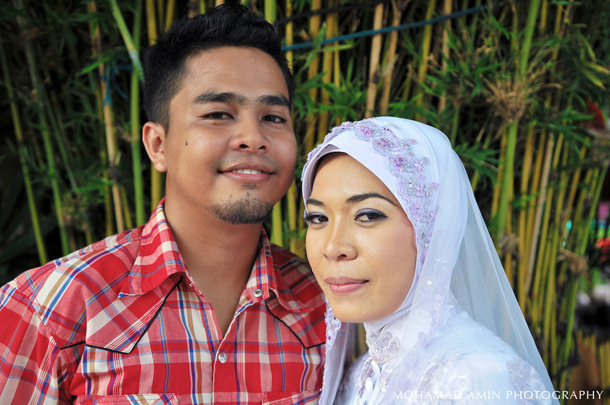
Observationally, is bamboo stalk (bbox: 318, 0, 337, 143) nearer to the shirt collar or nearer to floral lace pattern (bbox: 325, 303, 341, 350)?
the shirt collar

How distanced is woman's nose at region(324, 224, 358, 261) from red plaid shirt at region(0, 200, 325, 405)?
0.40m

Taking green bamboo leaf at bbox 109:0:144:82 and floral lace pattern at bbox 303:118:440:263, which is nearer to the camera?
floral lace pattern at bbox 303:118:440:263

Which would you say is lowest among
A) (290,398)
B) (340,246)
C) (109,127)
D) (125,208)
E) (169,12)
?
(290,398)

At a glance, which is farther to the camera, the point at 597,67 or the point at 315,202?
the point at 597,67

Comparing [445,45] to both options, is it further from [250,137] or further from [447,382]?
[447,382]

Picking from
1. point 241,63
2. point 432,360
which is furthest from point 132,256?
point 432,360

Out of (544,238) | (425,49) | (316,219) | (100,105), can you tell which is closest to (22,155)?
(100,105)

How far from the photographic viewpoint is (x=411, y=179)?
1.07 metres

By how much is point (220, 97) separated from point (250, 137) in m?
0.15

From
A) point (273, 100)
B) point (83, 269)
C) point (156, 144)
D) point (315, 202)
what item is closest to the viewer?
point (315, 202)

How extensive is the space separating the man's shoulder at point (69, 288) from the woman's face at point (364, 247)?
62 centimetres

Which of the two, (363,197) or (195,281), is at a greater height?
(363,197)

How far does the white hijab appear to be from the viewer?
1.06m

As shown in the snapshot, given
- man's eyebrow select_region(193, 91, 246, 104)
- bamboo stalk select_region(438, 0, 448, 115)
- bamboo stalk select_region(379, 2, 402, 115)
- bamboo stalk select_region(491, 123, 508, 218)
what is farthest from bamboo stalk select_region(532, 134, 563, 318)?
man's eyebrow select_region(193, 91, 246, 104)
